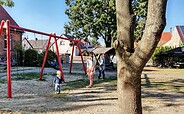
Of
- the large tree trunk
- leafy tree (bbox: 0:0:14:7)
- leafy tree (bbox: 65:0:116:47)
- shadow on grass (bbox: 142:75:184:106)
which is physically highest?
leafy tree (bbox: 65:0:116:47)

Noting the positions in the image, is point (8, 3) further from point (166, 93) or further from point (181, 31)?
point (181, 31)

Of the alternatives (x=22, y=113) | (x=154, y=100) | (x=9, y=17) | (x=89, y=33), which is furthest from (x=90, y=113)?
(x=9, y=17)

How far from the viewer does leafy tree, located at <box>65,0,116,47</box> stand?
36344 mm

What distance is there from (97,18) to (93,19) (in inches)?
24.9

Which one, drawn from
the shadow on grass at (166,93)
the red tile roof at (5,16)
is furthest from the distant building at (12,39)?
the shadow on grass at (166,93)

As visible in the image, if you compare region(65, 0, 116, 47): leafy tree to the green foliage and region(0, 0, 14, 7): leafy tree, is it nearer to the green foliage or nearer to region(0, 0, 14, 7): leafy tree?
the green foliage

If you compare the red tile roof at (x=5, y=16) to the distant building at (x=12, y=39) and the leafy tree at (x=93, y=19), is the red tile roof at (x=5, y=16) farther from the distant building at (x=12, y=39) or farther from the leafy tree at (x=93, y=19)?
the leafy tree at (x=93, y=19)

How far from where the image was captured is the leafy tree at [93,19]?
3634 centimetres

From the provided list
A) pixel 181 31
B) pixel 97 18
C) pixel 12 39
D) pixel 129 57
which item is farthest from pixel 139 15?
pixel 129 57

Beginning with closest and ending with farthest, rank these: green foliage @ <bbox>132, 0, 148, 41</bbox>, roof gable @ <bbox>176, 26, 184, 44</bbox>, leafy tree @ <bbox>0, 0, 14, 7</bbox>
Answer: leafy tree @ <bbox>0, 0, 14, 7</bbox> < green foliage @ <bbox>132, 0, 148, 41</bbox> < roof gable @ <bbox>176, 26, 184, 44</bbox>

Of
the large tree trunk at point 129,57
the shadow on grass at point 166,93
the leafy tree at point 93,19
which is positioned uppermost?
the leafy tree at point 93,19

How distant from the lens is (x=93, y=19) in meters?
37.3

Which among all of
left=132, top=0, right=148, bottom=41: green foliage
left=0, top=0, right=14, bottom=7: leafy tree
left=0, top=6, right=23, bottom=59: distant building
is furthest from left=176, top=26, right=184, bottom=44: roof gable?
left=0, top=0, right=14, bottom=7: leafy tree

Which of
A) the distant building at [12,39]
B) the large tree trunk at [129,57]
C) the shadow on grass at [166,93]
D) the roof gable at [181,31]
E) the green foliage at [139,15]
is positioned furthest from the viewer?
the roof gable at [181,31]
